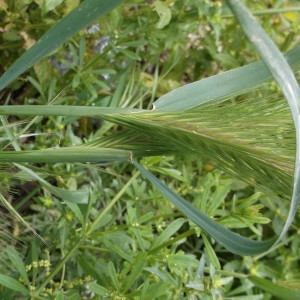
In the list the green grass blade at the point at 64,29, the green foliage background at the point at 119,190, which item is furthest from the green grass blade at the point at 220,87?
the green grass blade at the point at 64,29

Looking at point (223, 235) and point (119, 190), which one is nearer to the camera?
point (223, 235)

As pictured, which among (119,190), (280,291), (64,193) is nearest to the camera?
(64,193)

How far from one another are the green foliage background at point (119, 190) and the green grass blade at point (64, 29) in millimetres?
174

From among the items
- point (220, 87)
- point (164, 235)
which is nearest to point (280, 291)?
point (164, 235)

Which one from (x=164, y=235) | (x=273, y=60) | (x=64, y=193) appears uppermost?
(x=273, y=60)

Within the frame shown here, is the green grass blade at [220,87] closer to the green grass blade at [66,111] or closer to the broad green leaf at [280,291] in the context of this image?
the green grass blade at [66,111]

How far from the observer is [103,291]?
109 cm

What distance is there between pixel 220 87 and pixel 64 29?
24 centimetres

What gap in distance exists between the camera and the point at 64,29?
2.83 ft

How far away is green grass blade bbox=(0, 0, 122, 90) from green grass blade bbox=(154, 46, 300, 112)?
0.17m

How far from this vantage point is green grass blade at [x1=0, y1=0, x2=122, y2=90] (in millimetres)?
829

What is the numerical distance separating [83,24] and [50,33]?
0.06 m

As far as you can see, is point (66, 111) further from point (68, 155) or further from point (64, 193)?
point (64, 193)

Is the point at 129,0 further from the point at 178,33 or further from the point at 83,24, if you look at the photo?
the point at 83,24
